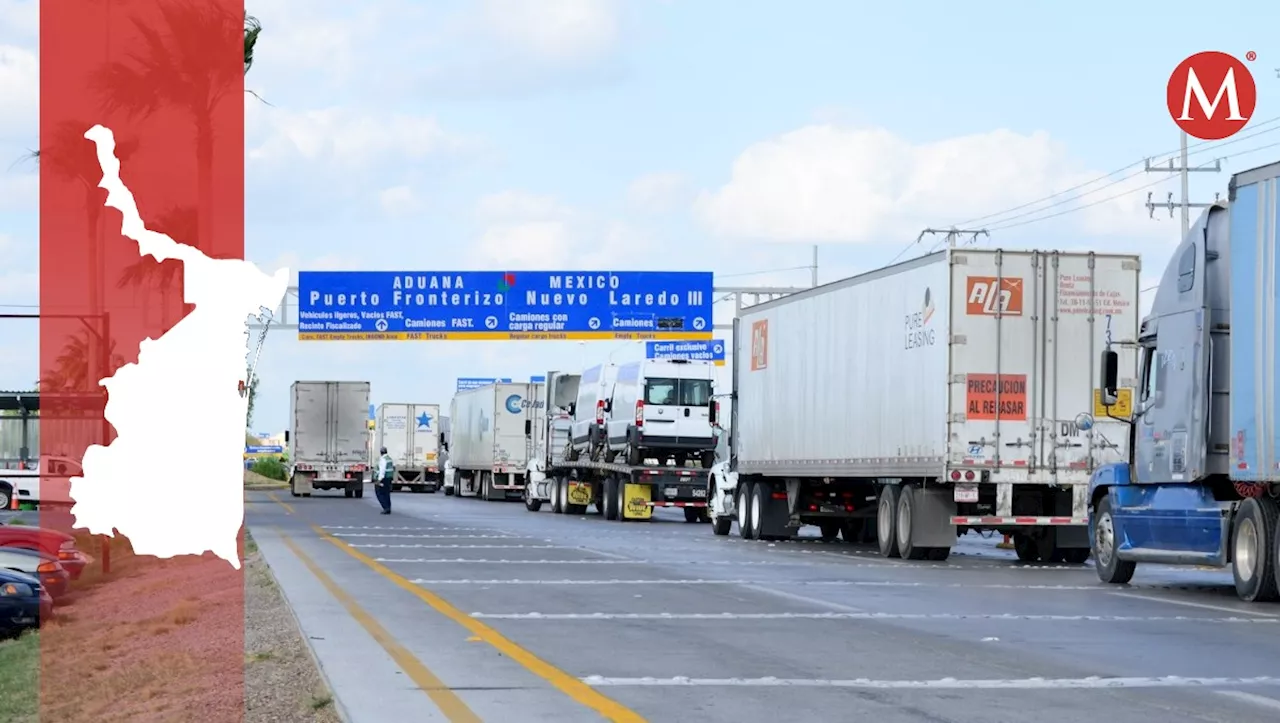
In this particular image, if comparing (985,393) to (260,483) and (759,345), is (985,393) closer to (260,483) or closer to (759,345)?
(759,345)

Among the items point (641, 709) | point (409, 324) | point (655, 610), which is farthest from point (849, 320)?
point (409, 324)

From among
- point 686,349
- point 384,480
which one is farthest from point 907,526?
point 686,349

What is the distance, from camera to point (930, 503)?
26.8m

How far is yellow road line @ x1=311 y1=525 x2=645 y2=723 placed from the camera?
9773 mm

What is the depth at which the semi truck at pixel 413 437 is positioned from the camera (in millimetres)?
83688

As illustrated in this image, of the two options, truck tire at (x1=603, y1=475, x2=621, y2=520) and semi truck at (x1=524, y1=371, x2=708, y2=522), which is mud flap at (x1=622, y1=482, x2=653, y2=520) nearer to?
semi truck at (x1=524, y1=371, x2=708, y2=522)

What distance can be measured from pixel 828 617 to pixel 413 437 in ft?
225

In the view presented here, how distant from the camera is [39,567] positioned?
22.7m

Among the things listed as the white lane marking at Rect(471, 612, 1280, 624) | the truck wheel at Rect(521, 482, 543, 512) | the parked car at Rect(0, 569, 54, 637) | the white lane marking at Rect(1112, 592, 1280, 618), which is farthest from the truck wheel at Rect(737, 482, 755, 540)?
the truck wheel at Rect(521, 482, 543, 512)

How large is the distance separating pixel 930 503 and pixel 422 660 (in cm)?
1560

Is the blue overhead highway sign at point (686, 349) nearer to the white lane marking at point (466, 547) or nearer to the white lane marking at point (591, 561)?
the white lane marking at point (466, 547)

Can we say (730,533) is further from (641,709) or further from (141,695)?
(641,709)

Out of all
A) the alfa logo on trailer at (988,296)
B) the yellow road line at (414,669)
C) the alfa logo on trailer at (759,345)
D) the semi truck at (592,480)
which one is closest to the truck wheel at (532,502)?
the semi truck at (592,480)

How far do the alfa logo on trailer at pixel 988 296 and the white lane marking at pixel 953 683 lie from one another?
14520 millimetres
